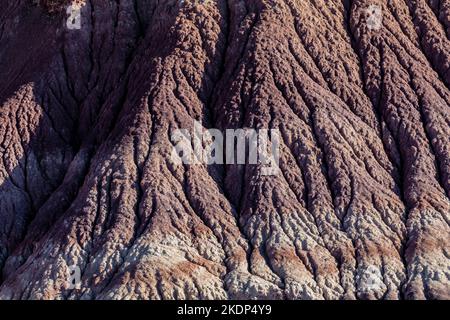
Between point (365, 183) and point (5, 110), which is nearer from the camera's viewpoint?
point (365, 183)

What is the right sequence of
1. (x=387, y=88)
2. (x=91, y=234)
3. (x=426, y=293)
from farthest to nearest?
1. (x=387, y=88)
2. (x=91, y=234)
3. (x=426, y=293)

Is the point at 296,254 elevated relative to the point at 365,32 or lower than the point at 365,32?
lower

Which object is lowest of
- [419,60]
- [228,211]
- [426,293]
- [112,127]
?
[426,293]

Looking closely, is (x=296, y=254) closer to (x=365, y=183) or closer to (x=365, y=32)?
(x=365, y=183)

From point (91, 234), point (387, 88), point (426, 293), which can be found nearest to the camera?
point (426, 293)

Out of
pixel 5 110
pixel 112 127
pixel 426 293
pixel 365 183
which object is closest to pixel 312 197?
pixel 365 183

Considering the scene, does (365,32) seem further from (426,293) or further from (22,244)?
(22,244)
